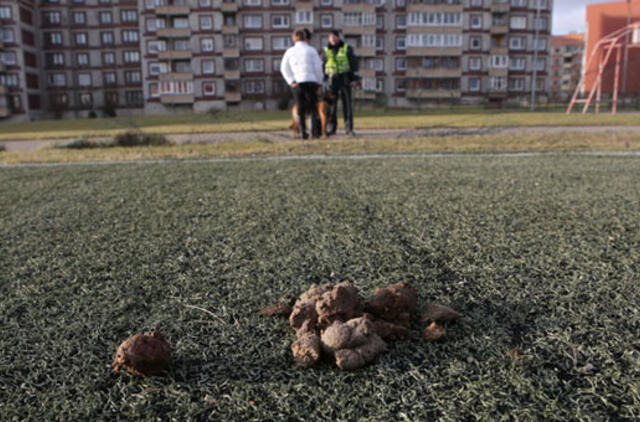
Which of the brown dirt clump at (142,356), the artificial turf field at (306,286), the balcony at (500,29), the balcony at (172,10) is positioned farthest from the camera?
the balcony at (500,29)

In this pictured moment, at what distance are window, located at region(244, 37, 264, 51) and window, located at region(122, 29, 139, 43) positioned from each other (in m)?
15.0

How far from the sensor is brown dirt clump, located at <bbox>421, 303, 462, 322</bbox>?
1.54 meters

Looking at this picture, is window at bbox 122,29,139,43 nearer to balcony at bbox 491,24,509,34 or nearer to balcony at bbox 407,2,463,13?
balcony at bbox 407,2,463,13

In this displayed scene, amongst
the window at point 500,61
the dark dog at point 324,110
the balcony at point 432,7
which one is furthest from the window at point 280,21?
the dark dog at point 324,110

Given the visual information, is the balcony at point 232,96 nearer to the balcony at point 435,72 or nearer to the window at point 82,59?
the window at point 82,59

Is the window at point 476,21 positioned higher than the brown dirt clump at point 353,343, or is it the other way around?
the window at point 476,21

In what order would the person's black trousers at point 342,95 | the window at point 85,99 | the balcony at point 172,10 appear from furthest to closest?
1. the window at point 85,99
2. the balcony at point 172,10
3. the person's black trousers at point 342,95

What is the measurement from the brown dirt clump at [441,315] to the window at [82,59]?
2892 inches

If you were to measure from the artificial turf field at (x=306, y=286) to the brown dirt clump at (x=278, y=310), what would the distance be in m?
0.04

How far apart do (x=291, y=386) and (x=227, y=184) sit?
3.50m

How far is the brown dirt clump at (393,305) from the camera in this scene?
1.53 metres

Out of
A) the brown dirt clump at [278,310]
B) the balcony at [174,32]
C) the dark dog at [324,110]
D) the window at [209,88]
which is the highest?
the balcony at [174,32]

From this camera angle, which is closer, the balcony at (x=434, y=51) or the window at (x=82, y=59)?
the balcony at (x=434, y=51)

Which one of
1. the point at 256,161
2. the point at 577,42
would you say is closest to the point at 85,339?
the point at 256,161
